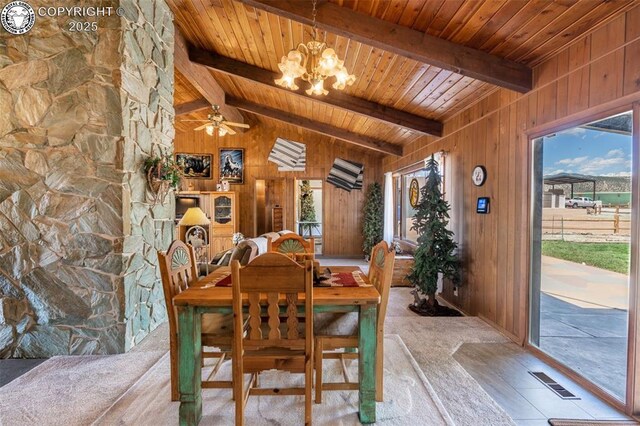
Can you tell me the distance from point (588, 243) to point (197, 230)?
708cm

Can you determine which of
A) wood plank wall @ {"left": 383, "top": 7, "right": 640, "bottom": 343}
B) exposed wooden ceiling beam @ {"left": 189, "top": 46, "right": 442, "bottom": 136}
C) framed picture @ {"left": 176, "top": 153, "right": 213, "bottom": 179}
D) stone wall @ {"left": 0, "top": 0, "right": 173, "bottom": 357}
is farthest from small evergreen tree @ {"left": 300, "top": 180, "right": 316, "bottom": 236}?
stone wall @ {"left": 0, "top": 0, "right": 173, "bottom": 357}

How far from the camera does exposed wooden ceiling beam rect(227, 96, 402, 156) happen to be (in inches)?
248

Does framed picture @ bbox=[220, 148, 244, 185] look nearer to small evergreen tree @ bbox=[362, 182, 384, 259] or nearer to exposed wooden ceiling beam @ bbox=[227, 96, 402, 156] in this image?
exposed wooden ceiling beam @ bbox=[227, 96, 402, 156]

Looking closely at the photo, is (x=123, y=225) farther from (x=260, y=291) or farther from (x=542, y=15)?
(x=542, y=15)

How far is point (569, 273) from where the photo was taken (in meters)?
3.08

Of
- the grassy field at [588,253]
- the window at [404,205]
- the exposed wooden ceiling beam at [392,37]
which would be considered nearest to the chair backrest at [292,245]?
the exposed wooden ceiling beam at [392,37]

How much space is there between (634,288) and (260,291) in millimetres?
2333

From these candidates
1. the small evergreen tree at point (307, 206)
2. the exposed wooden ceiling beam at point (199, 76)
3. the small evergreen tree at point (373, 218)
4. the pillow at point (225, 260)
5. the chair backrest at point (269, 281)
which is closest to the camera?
the chair backrest at point (269, 281)

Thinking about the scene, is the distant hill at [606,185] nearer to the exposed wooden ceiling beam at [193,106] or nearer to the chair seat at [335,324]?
the chair seat at [335,324]

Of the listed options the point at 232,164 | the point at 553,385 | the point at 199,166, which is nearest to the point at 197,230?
the point at 199,166

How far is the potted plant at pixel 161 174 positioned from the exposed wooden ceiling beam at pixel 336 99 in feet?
5.78

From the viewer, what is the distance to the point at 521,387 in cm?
221

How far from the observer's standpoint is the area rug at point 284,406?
1.86m

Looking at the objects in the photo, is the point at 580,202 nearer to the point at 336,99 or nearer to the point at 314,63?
the point at 314,63
